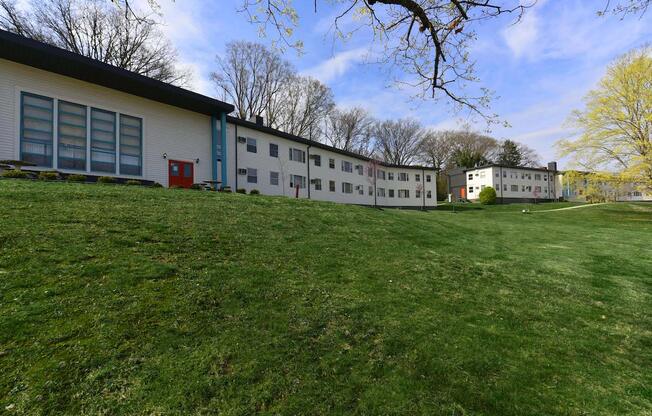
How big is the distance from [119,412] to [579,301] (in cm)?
699

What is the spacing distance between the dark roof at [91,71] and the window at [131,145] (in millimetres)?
1475

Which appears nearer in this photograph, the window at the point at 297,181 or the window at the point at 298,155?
the window at the point at 297,181

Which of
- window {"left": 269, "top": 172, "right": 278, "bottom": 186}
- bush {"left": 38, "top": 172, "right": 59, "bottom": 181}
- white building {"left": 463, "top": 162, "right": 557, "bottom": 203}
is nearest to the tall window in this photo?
bush {"left": 38, "top": 172, "right": 59, "bottom": 181}

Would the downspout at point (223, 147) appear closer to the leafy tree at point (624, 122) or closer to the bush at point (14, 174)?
the bush at point (14, 174)

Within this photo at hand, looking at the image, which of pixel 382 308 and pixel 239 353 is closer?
pixel 239 353

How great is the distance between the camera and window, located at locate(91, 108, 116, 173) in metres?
14.1

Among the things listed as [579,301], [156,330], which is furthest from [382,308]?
[579,301]

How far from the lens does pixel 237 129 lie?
21.1 meters

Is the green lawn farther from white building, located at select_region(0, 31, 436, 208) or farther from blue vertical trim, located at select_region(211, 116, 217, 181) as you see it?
blue vertical trim, located at select_region(211, 116, 217, 181)

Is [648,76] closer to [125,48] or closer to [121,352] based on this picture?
[121,352]

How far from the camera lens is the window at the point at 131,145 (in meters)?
15.1

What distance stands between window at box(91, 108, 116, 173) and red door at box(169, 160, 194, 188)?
278 centimetres

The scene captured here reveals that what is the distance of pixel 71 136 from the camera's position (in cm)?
1350

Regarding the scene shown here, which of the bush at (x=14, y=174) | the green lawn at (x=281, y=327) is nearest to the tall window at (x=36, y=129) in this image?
the bush at (x=14, y=174)
